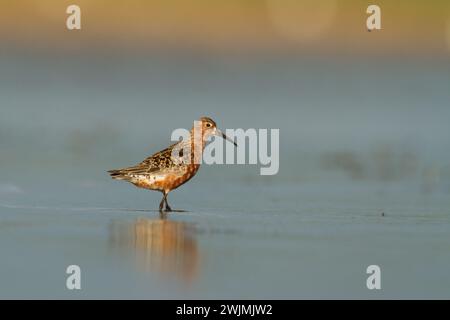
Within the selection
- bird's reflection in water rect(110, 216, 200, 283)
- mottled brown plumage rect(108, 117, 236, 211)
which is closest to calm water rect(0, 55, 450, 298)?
bird's reflection in water rect(110, 216, 200, 283)

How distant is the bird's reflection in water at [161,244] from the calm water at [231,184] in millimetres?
18

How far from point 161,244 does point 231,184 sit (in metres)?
3.81

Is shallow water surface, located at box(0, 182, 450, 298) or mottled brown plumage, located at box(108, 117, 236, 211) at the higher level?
mottled brown plumage, located at box(108, 117, 236, 211)

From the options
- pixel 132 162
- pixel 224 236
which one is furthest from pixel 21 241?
pixel 132 162

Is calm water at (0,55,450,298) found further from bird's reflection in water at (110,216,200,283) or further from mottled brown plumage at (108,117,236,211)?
mottled brown plumage at (108,117,236,211)

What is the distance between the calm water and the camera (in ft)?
22.4

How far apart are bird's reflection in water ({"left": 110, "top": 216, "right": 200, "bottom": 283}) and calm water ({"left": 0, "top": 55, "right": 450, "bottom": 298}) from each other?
0.02 meters

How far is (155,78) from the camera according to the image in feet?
53.1

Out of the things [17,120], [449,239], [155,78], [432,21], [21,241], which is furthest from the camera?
[432,21]

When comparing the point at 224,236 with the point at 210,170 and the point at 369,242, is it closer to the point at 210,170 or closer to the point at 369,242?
the point at 369,242

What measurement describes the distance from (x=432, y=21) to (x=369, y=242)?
10656mm

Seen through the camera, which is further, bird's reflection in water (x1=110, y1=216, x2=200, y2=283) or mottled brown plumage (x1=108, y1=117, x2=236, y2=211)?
mottled brown plumage (x1=108, y1=117, x2=236, y2=211)

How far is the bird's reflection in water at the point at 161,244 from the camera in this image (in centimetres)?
688

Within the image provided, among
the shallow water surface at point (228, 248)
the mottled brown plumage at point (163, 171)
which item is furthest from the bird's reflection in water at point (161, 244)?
the mottled brown plumage at point (163, 171)
